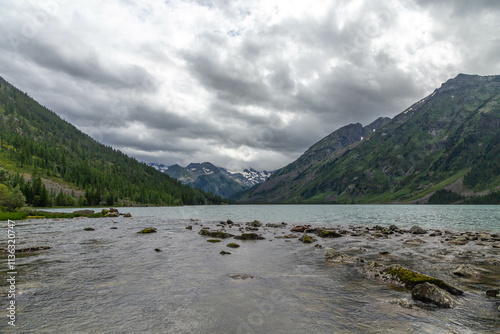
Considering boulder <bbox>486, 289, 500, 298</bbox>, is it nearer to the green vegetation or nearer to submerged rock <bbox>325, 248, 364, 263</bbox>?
the green vegetation

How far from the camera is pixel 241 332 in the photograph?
10.1m

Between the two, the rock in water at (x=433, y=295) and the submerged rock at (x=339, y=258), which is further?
the submerged rock at (x=339, y=258)

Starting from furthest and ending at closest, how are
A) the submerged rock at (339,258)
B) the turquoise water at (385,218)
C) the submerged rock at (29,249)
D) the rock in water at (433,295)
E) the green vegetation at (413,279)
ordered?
the turquoise water at (385,218) < the submerged rock at (29,249) < the submerged rock at (339,258) < the green vegetation at (413,279) < the rock in water at (433,295)

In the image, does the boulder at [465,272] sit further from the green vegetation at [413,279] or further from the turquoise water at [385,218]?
the turquoise water at [385,218]

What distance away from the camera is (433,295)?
45.0 ft

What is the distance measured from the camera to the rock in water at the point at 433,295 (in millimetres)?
13292

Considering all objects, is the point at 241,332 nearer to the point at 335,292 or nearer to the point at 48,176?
the point at 335,292

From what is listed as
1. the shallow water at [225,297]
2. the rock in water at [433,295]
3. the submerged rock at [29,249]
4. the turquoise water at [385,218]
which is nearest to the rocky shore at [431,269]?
the rock in water at [433,295]

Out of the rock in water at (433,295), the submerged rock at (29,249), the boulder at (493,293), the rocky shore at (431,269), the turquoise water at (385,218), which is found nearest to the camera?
the rock in water at (433,295)

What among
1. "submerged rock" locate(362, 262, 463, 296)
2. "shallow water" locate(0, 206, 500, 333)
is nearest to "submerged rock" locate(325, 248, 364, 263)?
"shallow water" locate(0, 206, 500, 333)

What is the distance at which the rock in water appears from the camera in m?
13.3

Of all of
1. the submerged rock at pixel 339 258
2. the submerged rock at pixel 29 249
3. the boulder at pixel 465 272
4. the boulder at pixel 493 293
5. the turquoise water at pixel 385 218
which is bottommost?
the turquoise water at pixel 385 218

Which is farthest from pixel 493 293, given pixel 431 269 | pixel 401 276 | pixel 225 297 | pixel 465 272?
pixel 225 297

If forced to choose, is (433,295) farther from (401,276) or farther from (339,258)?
(339,258)
